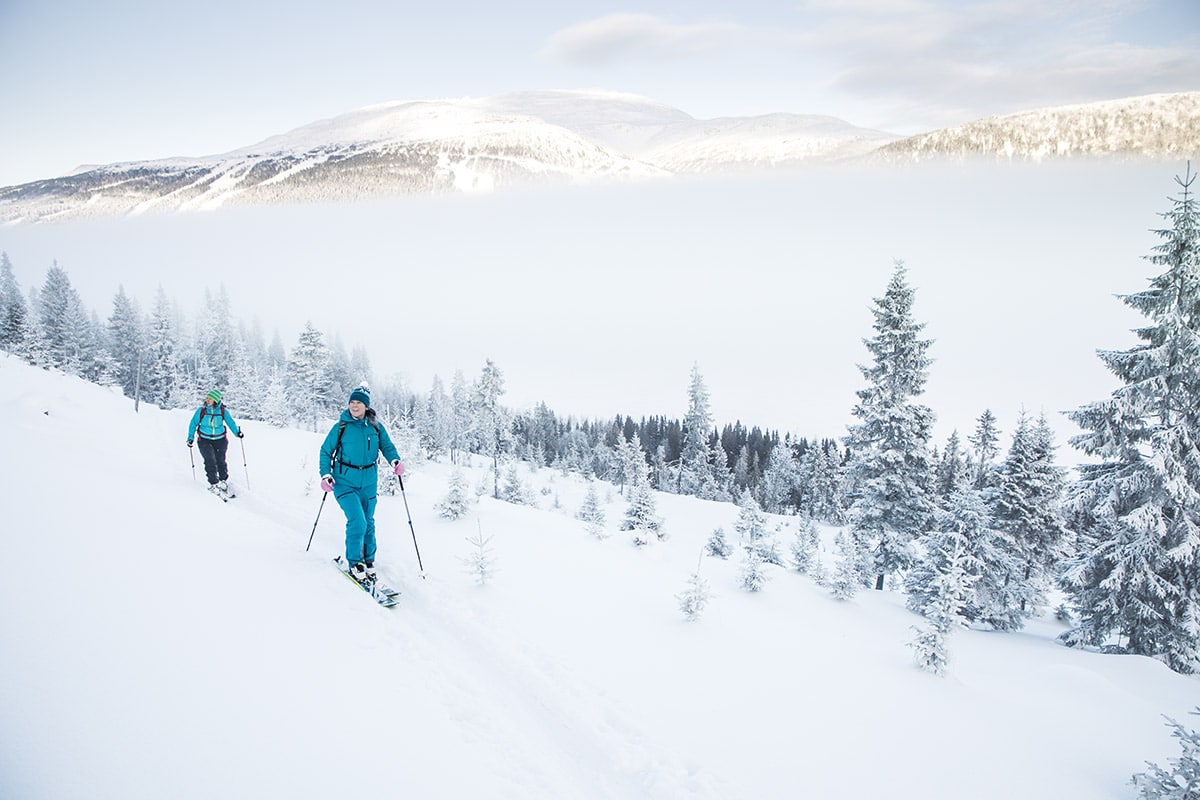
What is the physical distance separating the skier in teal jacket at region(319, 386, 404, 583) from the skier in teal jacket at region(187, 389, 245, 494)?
5.20 m

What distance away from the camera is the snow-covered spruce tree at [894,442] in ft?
69.7

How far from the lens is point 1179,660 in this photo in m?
13.7

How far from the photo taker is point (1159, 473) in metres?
13.7

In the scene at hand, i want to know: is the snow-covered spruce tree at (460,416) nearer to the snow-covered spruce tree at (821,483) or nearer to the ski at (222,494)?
the snow-covered spruce tree at (821,483)

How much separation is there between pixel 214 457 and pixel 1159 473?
23.6 m

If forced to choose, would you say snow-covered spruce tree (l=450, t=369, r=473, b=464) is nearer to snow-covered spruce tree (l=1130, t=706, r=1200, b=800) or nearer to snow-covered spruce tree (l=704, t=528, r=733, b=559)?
snow-covered spruce tree (l=704, t=528, r=733, b=559)

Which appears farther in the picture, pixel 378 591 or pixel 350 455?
pixel 350 455

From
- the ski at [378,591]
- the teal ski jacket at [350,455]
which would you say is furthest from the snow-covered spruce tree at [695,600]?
the teal ski jacket at [350,455]

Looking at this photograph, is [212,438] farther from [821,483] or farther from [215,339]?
[215,339]

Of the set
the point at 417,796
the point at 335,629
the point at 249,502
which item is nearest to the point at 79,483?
the point at 249,502

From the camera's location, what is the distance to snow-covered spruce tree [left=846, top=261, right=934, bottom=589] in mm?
21250

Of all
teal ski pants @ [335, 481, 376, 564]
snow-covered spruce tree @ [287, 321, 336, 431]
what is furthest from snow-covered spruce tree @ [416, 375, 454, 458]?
teal ski pants @ [335, 481, 376, 564]

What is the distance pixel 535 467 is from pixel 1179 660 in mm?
58286

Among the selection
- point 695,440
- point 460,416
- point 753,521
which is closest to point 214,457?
point 753,521
